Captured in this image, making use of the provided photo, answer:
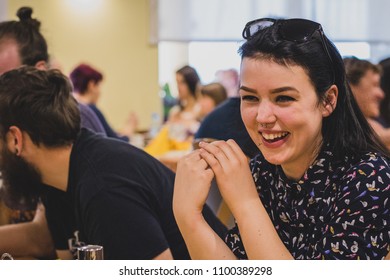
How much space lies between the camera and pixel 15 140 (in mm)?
1270

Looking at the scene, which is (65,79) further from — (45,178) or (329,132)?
(329,132)

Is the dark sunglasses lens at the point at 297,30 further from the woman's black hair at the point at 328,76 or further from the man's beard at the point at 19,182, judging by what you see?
the man's beard at the point at 19,182

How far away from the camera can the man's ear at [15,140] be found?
4.12 feet

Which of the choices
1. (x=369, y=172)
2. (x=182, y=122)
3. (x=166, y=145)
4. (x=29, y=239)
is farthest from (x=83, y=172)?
(x=182, y=122)

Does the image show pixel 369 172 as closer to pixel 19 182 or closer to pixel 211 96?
pixel 19 182

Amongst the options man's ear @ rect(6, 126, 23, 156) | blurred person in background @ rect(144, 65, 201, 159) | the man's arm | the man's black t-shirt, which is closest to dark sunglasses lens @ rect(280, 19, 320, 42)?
the man's black t-shirt

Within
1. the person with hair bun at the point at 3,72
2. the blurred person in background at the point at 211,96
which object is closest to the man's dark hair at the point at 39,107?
the person with hair bun at the point at 3,72

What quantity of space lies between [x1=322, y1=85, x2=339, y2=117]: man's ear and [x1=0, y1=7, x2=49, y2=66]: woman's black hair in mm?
938

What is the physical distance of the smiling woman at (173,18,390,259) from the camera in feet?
2.77

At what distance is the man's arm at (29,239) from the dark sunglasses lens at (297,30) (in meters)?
0.82

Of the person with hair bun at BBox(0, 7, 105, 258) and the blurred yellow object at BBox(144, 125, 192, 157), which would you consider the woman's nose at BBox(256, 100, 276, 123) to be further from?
the blurred yellow object at BBox(144, 125, 192, 157)

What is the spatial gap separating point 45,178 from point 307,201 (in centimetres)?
62
